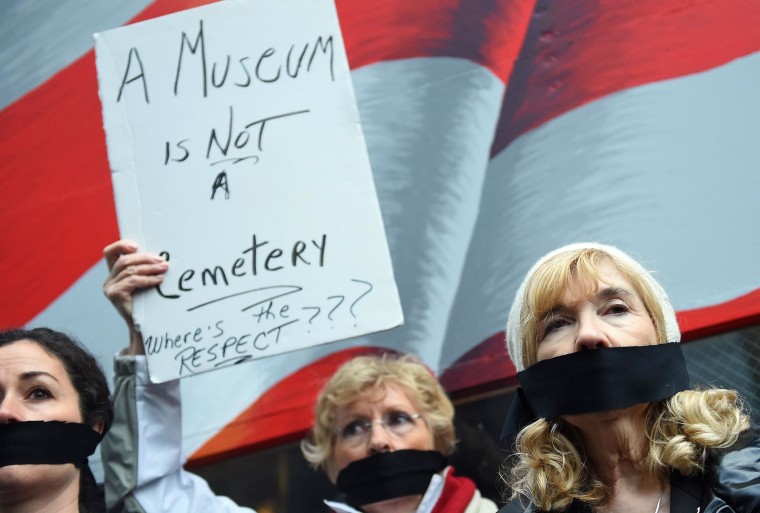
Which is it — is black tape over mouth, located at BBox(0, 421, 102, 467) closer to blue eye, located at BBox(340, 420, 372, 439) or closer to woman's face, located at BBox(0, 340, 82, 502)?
woman's face, located at BBox(0, 340, 82, 502)

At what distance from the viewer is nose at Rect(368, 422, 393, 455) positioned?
309 cm

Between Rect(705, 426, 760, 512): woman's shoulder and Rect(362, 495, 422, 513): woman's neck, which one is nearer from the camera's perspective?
Rect(705, 426, 760, 512): woman's shoulder

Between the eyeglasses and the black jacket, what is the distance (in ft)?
4.12

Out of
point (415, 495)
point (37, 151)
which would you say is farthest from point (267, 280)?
point (37, 151)

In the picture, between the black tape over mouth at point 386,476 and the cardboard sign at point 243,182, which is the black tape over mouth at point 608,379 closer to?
the cardboard sign at point 243,182

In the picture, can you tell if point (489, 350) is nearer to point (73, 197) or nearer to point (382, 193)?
point (382, 193)

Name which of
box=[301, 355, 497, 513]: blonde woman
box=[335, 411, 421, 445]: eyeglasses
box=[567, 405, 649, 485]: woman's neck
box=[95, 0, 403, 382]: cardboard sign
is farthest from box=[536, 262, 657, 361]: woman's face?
box=[335, 411, 421, 445]: eyeglasses

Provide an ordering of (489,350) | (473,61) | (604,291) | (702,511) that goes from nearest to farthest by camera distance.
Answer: (702,511) → (604,291) → (489,350) → (473,61)

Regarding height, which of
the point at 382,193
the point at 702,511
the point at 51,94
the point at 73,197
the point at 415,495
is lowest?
the point at 415,495

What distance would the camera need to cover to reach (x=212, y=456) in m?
3.79

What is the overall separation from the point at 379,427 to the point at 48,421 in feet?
3.55

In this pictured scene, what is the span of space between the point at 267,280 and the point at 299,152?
380 millimetres

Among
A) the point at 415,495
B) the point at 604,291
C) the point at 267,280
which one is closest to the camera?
the point at 604,291

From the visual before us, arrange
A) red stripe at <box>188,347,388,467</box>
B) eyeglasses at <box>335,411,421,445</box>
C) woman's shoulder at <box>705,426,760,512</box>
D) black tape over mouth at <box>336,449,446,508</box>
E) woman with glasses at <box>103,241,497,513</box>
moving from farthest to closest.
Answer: red stripe at <box>188,347,388,467</box> < eyeglasses at <box>335,411,421,445</box> < black tape over mouth at <box>336,449,446,508</box> < woman with glasses at <box>103,241,497,513</box> < woman's shoulder at <box>705,426,760,512</box>
